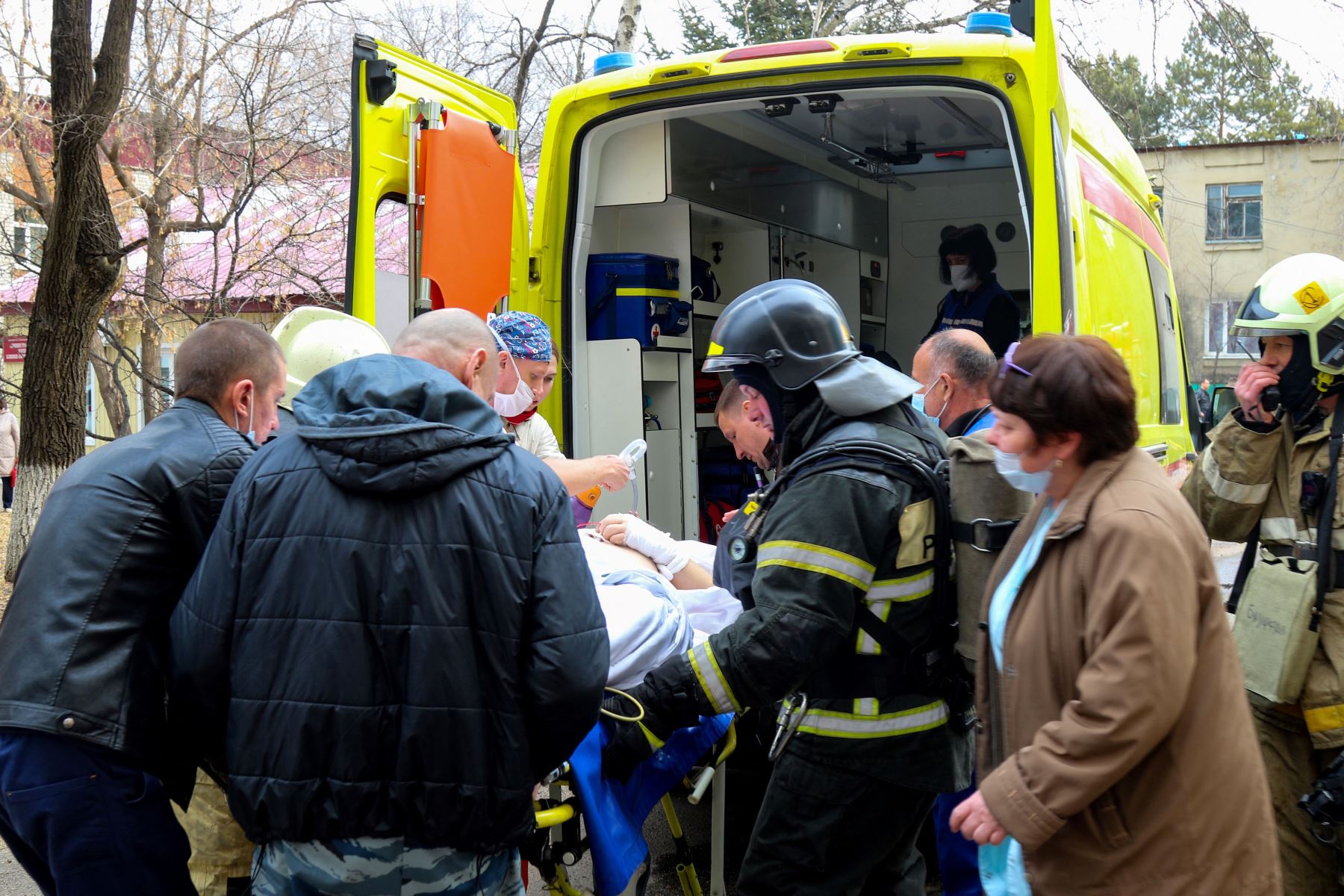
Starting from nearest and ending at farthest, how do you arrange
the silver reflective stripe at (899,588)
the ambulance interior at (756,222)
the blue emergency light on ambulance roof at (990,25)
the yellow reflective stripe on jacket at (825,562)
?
the yellow reflective stripe on jacket at (825,562) → the silver reflective stripe at (899,588) → the blue emergency light on ambulance roof at (990,25) → the ambulance interior at (756,222)


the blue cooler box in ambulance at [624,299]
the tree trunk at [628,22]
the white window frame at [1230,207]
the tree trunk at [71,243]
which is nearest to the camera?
the blue cooler box in ambulance at [624,299]

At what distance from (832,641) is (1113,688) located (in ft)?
2.17

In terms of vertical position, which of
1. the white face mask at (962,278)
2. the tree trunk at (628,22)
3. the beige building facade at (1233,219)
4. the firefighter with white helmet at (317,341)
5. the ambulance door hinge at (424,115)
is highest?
the beige building facade at (1233,219)

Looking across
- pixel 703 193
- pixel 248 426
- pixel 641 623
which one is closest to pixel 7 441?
pixel 703 193

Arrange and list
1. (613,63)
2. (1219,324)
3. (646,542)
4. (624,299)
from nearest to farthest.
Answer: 1. (646,542)
2. (613,63)
3. (624,299)
4. (1219,324)

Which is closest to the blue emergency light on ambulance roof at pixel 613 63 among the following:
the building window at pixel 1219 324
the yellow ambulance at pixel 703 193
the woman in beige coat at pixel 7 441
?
the yellow ambulance at pixel 703 193

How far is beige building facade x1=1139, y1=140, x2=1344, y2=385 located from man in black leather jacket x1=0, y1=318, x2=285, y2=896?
30.6 meters

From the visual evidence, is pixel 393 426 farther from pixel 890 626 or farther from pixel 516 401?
pixel 516 401

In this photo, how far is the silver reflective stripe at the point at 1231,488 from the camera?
305cm

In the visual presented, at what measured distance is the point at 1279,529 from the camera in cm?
302

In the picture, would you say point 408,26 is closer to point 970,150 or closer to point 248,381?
point 970,150

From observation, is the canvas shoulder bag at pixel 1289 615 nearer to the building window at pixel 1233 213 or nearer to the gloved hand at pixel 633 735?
the gloved hand at pixel 633 735

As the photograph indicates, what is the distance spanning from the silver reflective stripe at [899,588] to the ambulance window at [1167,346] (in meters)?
3.81

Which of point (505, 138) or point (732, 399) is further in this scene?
point (505, 138)
